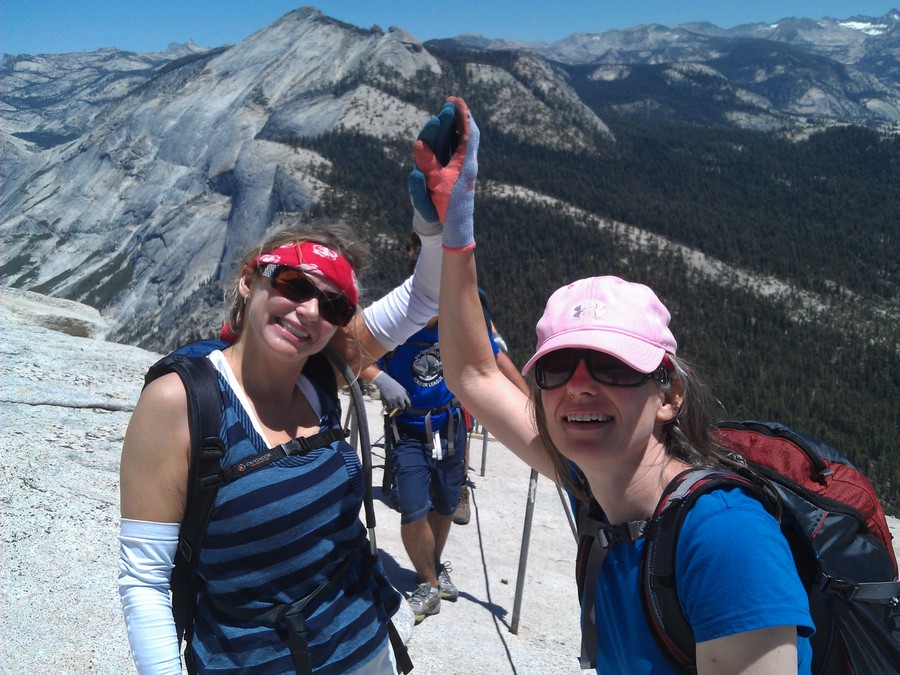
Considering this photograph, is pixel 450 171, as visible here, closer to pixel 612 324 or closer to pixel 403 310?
pixel 612 324

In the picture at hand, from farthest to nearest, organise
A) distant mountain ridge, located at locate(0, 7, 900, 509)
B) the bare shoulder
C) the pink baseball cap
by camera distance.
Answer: distant mountain ridge, located at locate(0, 7, 900, 509) < the bare shoulder < the pink baseball cap

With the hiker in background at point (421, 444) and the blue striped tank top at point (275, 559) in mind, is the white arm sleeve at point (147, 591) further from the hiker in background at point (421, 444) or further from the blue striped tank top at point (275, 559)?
the hiker in background at point (421, 444)

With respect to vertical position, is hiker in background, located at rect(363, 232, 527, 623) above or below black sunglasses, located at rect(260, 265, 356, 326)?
below

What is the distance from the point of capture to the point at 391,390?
13.8ft

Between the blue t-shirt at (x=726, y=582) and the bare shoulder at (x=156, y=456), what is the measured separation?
116 cm

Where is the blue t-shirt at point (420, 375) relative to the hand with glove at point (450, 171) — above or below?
below

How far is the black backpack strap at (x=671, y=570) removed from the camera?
136 cm

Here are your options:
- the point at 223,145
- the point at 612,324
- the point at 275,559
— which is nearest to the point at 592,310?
the point at 612,324

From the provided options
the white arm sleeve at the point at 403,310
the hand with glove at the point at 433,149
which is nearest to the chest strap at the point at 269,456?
the white arm sleeve at the point at 403,310

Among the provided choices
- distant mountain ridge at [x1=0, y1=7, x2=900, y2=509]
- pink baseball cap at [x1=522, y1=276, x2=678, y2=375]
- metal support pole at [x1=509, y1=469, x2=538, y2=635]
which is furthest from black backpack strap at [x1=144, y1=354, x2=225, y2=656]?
distant mountain ridge at [x1=0, y1=7, x2=900, y2=509]

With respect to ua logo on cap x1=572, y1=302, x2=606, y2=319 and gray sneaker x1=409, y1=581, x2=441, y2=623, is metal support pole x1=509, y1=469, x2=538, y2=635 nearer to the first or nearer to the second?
gray sneaker x1=409, y1=581, x2=441, y2=623

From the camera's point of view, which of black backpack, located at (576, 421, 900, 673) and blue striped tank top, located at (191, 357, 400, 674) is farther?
blue striped tank top, located at (191, 357, 400, 674)

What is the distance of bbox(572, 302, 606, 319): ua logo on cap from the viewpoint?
5.23 feet

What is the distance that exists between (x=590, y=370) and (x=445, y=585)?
142 inches
